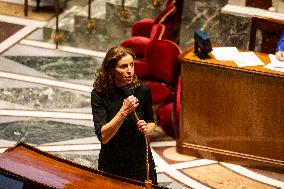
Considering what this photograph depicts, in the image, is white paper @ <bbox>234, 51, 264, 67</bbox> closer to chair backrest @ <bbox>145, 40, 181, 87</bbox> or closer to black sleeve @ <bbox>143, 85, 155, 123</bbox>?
chair backrest @ <bbox>145, 40, 181, 87</bbox>

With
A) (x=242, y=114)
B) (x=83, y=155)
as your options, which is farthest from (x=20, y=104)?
(x=242, y=114)

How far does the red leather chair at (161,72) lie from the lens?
5168mm

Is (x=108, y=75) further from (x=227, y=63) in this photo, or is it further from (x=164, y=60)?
(x=164, y=60)

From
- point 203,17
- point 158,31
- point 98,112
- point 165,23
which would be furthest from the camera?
point 203,17

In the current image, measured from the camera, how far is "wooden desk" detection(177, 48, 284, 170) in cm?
466

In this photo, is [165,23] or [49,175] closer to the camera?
[49,175]

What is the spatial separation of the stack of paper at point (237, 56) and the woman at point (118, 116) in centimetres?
158

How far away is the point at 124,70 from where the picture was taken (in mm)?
3189

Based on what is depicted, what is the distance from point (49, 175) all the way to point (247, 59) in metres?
2.30

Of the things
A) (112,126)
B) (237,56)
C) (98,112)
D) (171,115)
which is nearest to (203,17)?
(171,115)

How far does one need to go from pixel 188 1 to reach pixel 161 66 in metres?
1.67

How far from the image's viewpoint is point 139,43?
5.98 m

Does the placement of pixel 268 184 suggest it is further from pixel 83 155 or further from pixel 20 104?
pixel 20 104

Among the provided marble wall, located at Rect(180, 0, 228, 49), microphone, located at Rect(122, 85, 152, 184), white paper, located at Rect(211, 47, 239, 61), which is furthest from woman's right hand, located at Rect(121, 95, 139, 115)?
marble wall, located at Rect(180, 0, 228, 49)
